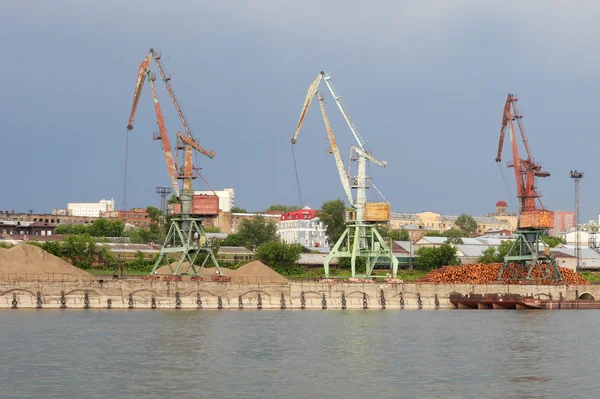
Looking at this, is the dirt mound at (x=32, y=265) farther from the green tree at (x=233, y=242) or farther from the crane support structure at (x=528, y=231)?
the green tree at (x=233, y=242)

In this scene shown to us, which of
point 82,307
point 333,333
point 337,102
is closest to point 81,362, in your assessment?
point 333,333

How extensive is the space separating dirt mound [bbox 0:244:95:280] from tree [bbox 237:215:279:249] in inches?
2344

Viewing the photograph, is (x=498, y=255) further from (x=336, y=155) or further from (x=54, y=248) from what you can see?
(x=54, y=248)

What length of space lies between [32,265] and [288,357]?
161ft

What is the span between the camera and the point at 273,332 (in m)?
55.6

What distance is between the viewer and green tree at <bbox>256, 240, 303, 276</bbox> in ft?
390

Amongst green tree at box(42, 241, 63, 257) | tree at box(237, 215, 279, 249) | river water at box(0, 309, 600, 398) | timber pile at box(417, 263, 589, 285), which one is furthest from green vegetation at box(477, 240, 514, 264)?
river water at box(0, 309, 600, 398)

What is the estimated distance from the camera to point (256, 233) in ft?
493

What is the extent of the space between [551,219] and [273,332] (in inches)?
1964

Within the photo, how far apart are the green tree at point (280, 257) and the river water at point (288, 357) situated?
51193 millimetres

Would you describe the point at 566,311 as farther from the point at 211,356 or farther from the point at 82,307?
the point at 211,356

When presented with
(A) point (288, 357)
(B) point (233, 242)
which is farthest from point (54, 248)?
(A) point (288, 357)

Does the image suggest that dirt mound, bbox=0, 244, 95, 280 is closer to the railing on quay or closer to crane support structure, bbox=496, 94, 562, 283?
the railing on quay

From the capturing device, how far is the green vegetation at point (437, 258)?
12188cm
